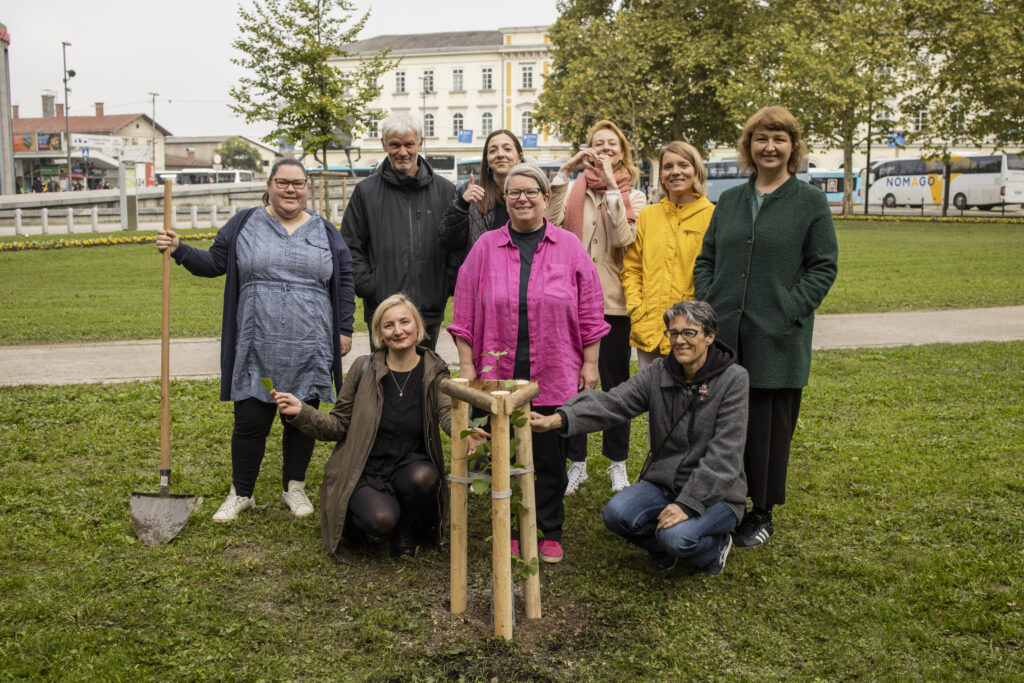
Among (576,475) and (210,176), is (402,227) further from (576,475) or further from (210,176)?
(210,176)

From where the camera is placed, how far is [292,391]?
15.8 feet

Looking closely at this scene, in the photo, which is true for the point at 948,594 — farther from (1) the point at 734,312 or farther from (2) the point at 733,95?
(2) the point at 733,95

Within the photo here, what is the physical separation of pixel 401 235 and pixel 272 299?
31.6 inches

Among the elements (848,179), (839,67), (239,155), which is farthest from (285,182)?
(239,155)

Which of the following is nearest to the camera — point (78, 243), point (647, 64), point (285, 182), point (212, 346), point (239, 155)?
point (285, 182)

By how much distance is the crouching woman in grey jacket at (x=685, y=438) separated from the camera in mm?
4043

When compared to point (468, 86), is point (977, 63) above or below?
below

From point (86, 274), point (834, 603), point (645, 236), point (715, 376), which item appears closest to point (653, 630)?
point (834, 603)

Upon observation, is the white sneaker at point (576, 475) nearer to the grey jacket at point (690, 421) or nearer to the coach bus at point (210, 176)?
the grey jacket at point (690, 421)

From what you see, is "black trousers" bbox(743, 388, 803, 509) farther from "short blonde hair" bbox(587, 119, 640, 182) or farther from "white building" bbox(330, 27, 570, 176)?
"white building" bbox(330, 27, 570, 176)

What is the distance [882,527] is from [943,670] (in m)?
1.50

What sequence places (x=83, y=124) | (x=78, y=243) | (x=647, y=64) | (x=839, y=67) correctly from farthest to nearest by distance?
(x=83, y=124) → (x=647, y=64) → (x=839, y=67) → (x=78, y=243)

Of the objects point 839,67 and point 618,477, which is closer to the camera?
point 618,477

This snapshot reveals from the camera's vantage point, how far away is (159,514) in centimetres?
473
